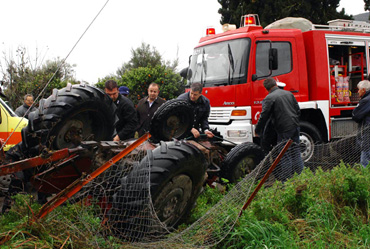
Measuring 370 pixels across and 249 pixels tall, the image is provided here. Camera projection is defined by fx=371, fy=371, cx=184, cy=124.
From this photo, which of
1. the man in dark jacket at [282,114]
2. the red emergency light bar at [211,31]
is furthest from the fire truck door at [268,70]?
the red emergency light bar at [211,31]

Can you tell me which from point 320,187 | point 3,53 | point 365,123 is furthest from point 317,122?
point 3,53

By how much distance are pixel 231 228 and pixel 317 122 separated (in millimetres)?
5800

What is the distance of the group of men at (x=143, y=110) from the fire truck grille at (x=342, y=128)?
13.0 feet

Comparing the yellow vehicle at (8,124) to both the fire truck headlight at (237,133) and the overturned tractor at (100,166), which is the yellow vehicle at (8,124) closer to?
the overturned tractor at (100,166)

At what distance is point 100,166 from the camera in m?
3.51

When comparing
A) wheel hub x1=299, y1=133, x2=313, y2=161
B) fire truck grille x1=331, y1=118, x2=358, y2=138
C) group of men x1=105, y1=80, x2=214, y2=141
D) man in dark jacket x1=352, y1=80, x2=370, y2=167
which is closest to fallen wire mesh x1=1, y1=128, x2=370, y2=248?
group of men x1=105, y1=80, x2=214, y2=141

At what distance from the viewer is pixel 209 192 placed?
4973 millimetres

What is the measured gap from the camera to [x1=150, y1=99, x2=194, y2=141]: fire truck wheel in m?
4.73

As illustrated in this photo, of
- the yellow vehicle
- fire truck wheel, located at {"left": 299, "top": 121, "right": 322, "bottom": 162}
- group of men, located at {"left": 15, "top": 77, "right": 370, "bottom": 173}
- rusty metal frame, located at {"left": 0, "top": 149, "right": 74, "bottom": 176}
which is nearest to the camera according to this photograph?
rusty metal frame, located at {"left": 0, "top": 149, "right": 74, "bottom": 176}

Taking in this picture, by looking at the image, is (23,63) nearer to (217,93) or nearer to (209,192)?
(217,93)

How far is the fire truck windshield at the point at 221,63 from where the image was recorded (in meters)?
7.80

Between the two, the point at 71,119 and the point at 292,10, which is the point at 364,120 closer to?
the point at 71,119

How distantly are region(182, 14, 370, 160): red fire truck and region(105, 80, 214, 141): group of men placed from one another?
1869mm

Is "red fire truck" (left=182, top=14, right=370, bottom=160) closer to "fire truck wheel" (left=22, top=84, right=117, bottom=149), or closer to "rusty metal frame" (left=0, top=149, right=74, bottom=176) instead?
"fire truck wheel" (left=22, top=84, right=117, bottom=149)
